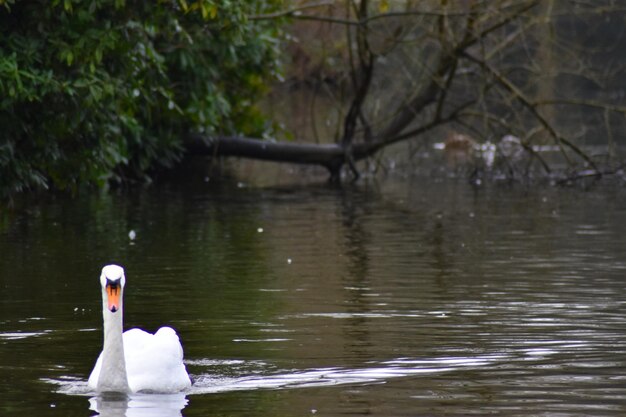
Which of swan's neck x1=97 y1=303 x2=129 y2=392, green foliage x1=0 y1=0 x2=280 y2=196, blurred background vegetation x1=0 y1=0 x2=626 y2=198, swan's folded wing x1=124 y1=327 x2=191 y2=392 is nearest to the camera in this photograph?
swan's neck x1=97 y1=303 x2=129 y2=392

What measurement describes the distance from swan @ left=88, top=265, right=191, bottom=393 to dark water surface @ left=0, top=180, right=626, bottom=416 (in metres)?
0.15

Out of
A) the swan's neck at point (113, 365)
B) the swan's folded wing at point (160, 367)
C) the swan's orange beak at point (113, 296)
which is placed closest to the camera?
the swan's neck at point (113, 365)

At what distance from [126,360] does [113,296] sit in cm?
55

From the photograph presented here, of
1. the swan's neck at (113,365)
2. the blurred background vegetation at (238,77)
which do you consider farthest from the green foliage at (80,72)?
the swan's neck at (113,365)

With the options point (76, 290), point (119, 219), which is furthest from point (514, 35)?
point (76, 290)

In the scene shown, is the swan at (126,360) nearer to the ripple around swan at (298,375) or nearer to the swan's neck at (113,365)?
the swan's neck at (113,365)

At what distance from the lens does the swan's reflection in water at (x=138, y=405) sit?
8.61 meters

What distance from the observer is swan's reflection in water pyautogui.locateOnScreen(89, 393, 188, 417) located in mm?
8609

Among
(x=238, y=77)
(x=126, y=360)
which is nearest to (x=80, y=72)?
(x=126, y=360)

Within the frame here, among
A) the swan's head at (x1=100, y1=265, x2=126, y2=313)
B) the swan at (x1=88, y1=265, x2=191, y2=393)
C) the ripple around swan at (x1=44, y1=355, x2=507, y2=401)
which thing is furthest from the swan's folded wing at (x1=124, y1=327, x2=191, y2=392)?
the swan's head at (x1=100, y1=265, x2=126, y2=313)

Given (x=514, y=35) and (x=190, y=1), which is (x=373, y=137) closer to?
(x=514, y=35)

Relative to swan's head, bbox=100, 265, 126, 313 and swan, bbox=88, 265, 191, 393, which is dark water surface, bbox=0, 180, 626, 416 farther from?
swan's head, bbox=100, 265, 126, 313

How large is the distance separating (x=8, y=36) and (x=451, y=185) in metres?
11.7

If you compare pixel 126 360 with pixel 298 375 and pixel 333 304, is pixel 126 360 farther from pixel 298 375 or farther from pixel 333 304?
pixel 333 304
